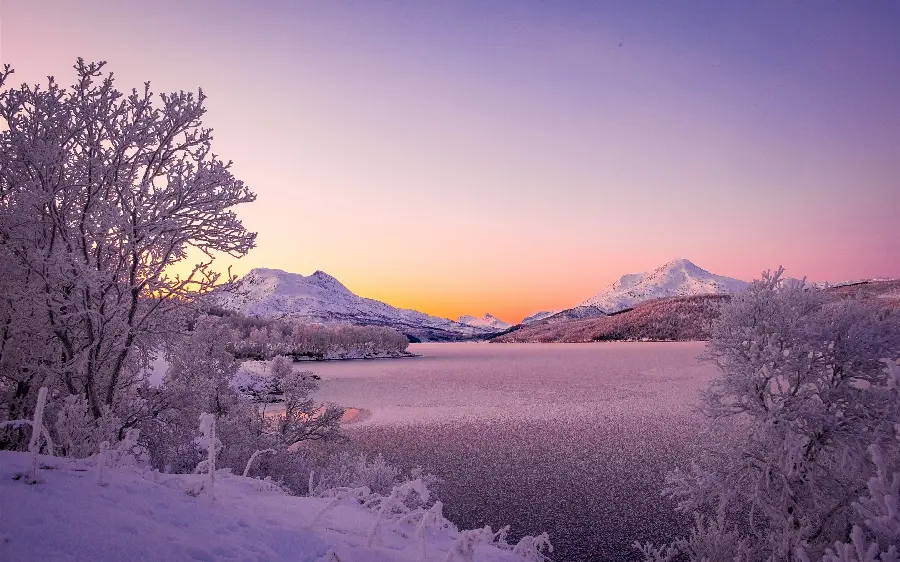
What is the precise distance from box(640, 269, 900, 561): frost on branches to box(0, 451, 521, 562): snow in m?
8.71

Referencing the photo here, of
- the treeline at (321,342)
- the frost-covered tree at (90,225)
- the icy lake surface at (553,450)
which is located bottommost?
the icy lake surface at (553,450)

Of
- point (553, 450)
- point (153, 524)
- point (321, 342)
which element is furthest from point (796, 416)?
point (321, 342)

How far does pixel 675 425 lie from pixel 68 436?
3040 cm

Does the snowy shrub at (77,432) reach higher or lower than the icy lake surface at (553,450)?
higher

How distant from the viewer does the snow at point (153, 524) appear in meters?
3.05

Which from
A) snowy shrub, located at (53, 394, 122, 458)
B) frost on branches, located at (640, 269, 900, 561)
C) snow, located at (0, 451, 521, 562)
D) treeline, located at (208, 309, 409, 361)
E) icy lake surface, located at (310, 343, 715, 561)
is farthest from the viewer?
treeline, located at (208, 309, 409, 361)

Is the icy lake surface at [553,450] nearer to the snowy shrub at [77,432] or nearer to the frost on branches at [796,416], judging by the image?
the frost on branches at [796,416]

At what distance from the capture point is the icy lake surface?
15.4 metres

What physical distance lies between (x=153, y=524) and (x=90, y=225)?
8.96 meters

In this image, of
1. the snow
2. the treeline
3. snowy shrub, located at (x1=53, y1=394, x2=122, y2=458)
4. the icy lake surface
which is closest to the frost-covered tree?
snowy shrub, located at (x1=53, y1=394, x2=122, y2=458)

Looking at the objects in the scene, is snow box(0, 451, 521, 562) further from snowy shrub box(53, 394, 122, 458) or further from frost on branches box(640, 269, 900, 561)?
frost on branches box(640, 269, 900, 561)

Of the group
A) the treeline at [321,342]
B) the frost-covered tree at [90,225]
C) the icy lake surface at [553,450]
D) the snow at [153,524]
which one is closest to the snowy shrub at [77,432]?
the frost-covered tree at [90,225]

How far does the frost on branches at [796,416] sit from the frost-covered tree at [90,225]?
12130 mm

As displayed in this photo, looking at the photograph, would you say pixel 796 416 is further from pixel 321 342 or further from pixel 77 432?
pixel 321 342
